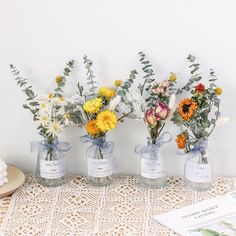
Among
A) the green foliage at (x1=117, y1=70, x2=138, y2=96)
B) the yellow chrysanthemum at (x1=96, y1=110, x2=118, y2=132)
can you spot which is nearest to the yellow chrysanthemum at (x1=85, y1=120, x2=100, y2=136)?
the yellow chrysanthemum at (x1=96, y1=110, x2=118, y2=132)

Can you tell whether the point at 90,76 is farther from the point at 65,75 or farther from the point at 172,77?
the point at 172,77

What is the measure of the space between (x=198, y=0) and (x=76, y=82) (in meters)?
0.46

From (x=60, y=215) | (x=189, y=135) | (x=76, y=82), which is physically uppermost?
(x=76, y=82)

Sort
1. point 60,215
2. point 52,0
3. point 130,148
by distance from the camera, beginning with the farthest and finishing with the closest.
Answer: point 130,148
point 52,0
point 60,215

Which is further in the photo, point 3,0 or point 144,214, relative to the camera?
point 3,0

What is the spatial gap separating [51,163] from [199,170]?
46 cm

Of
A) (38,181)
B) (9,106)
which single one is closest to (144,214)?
(38,181)

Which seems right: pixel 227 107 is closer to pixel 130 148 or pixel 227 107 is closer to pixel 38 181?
pixel 130 148

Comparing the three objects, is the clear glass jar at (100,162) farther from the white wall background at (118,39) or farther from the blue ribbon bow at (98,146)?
the white wall background at (118,39)

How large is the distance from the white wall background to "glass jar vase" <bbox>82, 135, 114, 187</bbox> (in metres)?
0.11

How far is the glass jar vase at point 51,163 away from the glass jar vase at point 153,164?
0.84 feet

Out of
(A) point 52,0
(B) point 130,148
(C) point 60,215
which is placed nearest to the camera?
(C) point 60,215

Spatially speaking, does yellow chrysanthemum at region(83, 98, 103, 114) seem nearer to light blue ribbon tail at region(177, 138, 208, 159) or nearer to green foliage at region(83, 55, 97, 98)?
green foliage at region(83, 55, 97, 98)

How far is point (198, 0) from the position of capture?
1735mm
